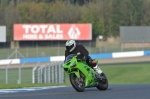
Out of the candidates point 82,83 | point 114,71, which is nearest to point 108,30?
point 114,71

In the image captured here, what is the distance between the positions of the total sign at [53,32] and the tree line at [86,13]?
15.1ft

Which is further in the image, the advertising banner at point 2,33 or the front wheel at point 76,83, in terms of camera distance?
the advertising banner at point 2,33

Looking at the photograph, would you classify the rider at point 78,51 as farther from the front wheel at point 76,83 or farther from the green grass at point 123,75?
the green grass at point 123,75

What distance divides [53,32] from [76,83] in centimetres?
5927

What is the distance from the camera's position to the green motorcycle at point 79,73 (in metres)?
14.2

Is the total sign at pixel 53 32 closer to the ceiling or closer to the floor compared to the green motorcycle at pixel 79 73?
closer to the floor

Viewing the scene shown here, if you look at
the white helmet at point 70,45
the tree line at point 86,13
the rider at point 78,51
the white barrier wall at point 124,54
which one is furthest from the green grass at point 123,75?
the tree line at point 86,13

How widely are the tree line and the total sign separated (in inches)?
181

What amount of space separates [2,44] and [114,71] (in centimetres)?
2884

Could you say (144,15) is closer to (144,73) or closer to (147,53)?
(147,53)

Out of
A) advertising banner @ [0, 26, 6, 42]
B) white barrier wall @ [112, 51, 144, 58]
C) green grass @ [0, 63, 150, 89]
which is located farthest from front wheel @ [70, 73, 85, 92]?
advertising banner @ [0, 26, 6, 42]

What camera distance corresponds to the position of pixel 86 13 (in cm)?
8306

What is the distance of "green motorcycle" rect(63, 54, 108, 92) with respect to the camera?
46.6 feet

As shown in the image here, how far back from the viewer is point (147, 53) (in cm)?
6166
